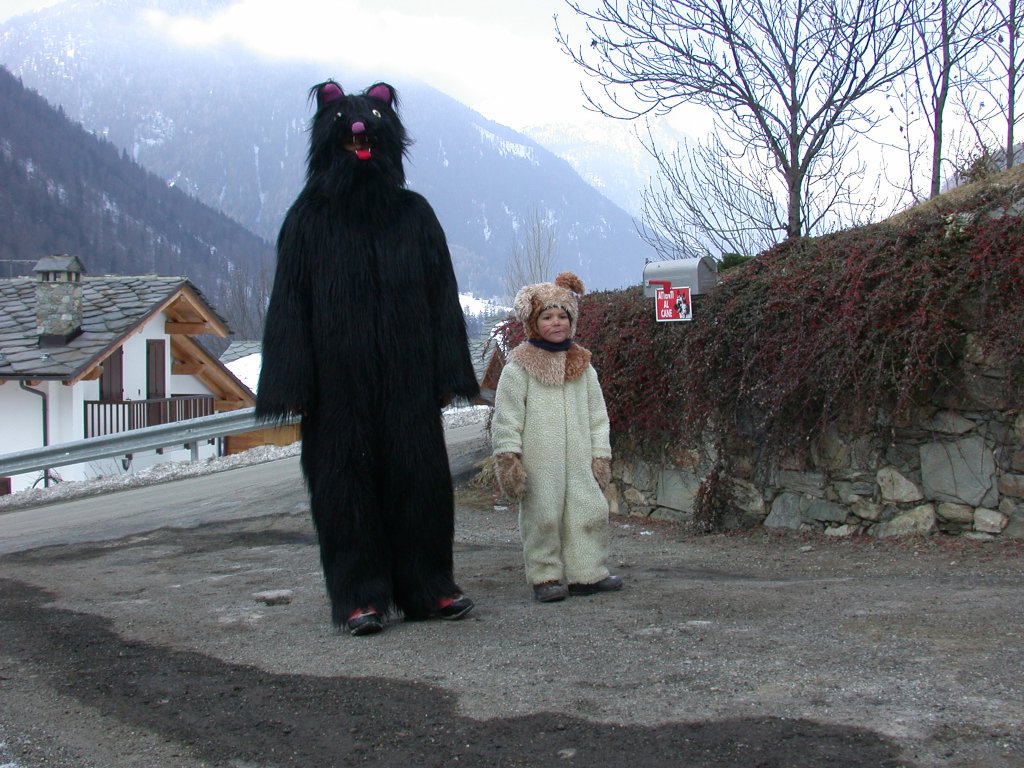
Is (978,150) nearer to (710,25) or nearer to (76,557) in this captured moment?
(710,25)

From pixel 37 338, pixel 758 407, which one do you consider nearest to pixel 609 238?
pixel 37 338

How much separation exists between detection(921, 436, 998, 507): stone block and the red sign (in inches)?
71.0

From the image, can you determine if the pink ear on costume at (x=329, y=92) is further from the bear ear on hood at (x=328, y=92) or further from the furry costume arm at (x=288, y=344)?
the furry costume arm at (x=288, y=344)

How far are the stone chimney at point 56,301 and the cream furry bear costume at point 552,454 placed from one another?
2194cm

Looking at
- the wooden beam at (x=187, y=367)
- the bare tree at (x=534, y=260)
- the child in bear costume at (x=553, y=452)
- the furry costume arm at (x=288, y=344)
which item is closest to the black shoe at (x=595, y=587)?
the child in bear costume at (x=553, y=452)

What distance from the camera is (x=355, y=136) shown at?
484 cm

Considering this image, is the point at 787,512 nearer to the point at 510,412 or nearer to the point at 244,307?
the point at 510,412

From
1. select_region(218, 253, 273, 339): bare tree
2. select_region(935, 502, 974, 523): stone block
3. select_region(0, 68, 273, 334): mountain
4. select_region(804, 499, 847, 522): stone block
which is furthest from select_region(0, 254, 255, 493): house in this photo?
select_region(0, 68, 273, 334): mountain

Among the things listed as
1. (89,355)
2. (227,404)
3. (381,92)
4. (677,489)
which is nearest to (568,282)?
(381,92)

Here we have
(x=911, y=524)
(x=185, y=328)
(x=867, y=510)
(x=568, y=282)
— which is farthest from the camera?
(x=185, y=328)

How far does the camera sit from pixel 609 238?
19762 centimetres

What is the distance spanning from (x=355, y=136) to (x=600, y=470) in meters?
1.96

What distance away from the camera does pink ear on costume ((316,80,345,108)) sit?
196 inches

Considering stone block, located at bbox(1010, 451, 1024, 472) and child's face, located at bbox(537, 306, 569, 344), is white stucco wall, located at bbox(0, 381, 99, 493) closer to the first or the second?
child's face, located at bbox(537, 306, 569, 344)
